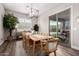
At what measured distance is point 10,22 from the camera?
246 centimetres

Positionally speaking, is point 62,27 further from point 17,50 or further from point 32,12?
point 17,50

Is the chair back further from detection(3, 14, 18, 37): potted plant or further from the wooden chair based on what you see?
detection(3, 14, 18, 37): potted plant

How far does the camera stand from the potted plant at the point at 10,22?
2.36 meters

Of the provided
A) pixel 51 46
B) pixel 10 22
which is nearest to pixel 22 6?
pixel 10 22

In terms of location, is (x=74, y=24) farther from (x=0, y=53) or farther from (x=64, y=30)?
(x=0, y=53)

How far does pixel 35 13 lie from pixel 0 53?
1.30 metres

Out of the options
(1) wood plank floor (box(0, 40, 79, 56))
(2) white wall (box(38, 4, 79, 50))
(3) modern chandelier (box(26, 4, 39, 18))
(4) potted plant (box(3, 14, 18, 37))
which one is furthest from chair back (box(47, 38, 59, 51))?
(4) potted plant (box(3, 14, 18, 37))

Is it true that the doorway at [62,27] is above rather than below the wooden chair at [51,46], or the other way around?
above

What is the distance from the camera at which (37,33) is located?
107 inches

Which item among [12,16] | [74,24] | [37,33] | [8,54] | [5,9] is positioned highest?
[5,9]

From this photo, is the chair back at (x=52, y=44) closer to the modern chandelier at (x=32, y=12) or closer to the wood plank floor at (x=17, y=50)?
the wood plank floor at (x=17, y=50)

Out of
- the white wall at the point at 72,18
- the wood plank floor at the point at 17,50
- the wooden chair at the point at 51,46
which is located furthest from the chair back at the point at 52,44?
the white wall at the point at 72,18

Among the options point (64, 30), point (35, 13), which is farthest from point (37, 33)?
point (64, 30)

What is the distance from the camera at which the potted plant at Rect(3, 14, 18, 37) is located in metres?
2.36
